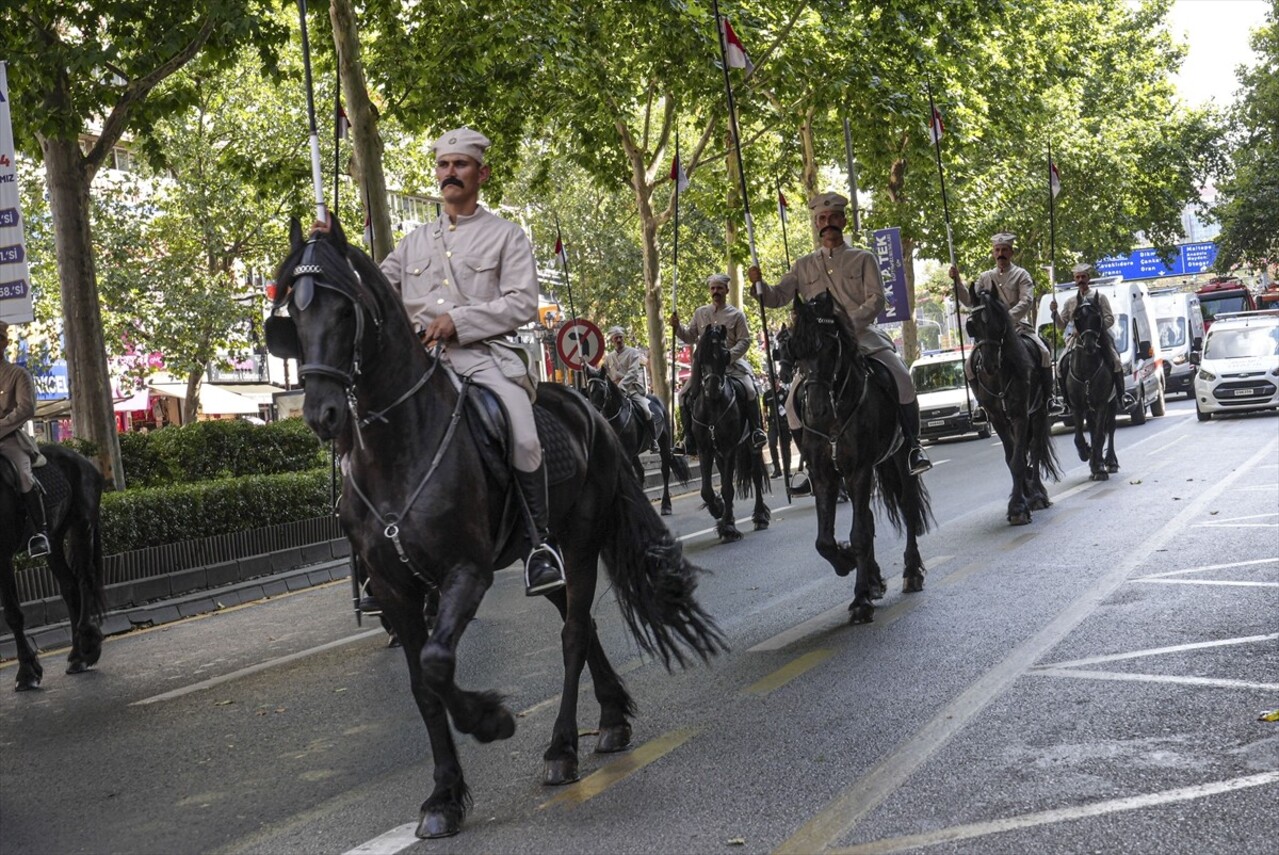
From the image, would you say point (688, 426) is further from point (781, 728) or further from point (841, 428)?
point (781, 728)

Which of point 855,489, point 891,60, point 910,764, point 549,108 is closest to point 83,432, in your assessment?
point 855,489

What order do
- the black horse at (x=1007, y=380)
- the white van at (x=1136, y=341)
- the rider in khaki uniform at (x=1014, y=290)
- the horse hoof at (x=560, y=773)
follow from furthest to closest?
the white van at (x=1136, y=341)
the rider in khaki uniform at (x=1014, y=290)
the black horse at (x=1007, y=380)
the horse hoof at (x=560, y=773)

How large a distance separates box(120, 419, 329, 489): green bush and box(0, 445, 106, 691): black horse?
798 cm

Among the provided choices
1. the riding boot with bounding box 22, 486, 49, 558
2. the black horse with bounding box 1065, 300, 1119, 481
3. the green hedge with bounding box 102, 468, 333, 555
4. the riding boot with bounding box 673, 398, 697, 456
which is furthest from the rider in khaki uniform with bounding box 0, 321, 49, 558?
the black horse with bounding box 1065, 300, 1119, 481

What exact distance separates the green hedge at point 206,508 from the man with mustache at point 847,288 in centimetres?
688

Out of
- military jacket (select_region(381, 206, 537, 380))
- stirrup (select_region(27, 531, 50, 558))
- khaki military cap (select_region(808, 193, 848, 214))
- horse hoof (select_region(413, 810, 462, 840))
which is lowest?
horse hoof (select_region(413, 810, 462, 840))

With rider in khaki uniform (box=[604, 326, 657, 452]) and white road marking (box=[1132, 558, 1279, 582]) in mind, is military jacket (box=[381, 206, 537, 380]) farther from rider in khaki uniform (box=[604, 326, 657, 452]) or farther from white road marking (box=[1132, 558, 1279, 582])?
rider in khaki uniform (box=[604, 326, 657, 452])

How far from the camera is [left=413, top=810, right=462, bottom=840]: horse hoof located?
535 centimetres

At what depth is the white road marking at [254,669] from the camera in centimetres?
937

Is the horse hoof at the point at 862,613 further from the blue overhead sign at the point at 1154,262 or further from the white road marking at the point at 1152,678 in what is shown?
the blue overhead sign at the point at 1154,262

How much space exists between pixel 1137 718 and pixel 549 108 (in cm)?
2804

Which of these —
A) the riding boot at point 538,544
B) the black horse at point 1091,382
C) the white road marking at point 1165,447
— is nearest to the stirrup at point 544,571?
the riding boot at point 538,544

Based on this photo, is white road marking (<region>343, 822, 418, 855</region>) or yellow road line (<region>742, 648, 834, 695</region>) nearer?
white road marking (<region>343, 822, 418, 855</region>)

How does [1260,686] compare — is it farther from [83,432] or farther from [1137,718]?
[83,432]
